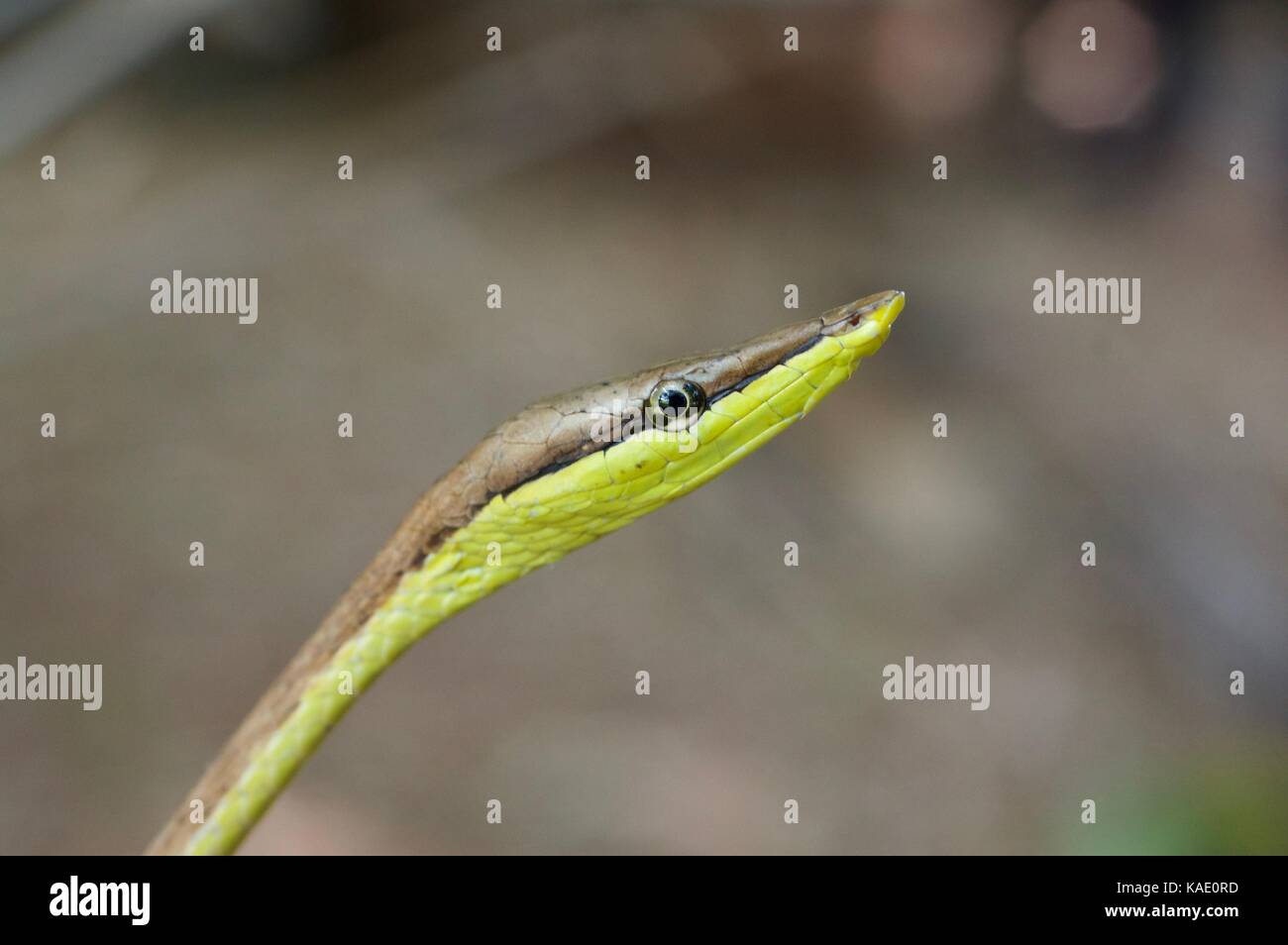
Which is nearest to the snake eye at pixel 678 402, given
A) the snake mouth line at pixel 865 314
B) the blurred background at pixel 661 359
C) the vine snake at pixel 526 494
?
the vine snake at pixel 526 494

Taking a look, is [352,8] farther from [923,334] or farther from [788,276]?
[923,334]

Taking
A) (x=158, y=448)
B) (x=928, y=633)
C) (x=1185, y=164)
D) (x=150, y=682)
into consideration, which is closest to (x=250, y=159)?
(x=158, y=448)

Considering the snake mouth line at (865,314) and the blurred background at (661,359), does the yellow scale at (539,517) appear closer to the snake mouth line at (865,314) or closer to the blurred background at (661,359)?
the snake mouth line at (865,314)

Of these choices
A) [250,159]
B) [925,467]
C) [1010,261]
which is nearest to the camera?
[925,467]

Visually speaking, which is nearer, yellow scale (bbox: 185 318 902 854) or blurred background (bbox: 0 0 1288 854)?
yellow scale (bbox: 185 318 902 854)

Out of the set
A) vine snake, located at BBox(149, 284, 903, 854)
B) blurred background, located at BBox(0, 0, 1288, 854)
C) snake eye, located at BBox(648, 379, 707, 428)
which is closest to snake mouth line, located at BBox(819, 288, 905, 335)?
vine snake, located at BBox(149, 284, 903, 854)

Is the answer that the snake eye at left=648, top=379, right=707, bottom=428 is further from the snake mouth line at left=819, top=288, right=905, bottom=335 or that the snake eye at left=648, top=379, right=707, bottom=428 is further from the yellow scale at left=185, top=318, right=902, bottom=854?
the snake mouth line at left=819, top=288, right=905, bottom=335
